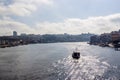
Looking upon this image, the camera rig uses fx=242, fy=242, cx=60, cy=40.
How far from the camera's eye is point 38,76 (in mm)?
59000

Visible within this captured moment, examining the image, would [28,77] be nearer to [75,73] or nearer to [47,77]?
[47,77]

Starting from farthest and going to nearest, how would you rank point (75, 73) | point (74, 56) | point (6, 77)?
point (74, 56), point (75, 73), point (6, 77)

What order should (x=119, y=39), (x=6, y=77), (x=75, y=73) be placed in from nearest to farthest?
(x=6, y=77), (x=75, y=73), (x=119, y=39)

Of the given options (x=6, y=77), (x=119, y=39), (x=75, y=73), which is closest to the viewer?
(x=6, y=77)

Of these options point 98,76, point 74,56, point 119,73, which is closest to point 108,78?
point 98,76

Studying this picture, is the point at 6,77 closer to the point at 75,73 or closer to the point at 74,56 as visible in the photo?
the point at 75,73

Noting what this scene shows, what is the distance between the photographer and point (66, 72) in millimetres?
64125

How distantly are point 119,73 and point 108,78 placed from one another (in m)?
A: 7.27

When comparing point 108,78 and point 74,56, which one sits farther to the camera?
point 74,56

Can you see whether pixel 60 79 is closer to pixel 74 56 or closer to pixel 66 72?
pixel 66 72

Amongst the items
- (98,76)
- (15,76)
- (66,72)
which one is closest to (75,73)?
(66,72)

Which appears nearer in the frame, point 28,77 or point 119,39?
point 28,77

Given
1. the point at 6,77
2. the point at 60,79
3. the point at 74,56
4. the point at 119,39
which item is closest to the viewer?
the point at 60,79

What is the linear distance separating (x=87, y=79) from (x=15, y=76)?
58.6 ft
